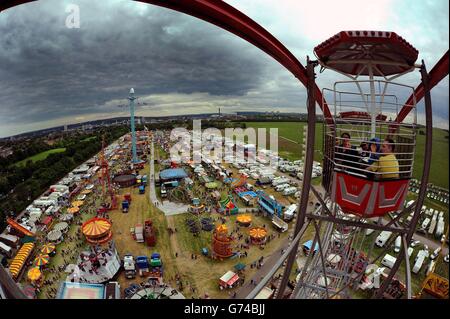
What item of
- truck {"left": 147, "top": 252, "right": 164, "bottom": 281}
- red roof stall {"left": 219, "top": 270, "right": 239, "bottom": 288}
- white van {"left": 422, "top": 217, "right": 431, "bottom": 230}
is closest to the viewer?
red roof stall {"left": 219, "top": 270, "right": 239, "bottom": 288}

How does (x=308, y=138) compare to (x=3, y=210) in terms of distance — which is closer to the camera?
(x=308, y=138)

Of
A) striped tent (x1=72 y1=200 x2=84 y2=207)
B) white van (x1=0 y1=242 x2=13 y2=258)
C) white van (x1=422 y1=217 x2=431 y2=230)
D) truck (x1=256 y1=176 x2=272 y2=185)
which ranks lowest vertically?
white van (x1=0 y1=242 x2=13 y2=258)

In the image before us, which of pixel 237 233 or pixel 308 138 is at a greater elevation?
pixel 308 138

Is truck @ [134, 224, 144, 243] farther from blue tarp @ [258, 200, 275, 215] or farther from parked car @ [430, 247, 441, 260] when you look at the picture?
parked car @ [430, 247, 441, 260]

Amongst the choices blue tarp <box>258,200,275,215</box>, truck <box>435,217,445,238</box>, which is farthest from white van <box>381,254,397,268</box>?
blue tarp <box>258,200,275,215</box>

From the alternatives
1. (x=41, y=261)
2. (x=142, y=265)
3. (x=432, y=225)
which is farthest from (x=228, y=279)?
(x=432, y=225)
